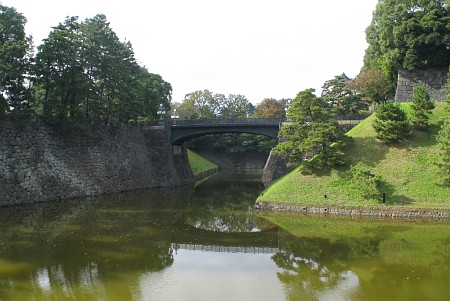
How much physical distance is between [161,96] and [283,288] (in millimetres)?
50367

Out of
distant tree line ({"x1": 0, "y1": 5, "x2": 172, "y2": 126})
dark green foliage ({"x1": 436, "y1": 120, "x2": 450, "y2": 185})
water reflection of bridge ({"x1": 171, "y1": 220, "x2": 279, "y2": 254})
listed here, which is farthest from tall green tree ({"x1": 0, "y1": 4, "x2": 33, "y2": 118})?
dark green foliage ({"x1": 436, "y1": 120, "x2": 450, "y2": 185})

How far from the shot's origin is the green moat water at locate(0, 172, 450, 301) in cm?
1205

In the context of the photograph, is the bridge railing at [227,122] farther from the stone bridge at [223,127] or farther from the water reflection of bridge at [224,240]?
the water reflection of bridge at [224,240]

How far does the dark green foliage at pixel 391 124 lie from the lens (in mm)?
29188

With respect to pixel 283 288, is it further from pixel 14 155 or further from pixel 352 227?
pixel 14 155

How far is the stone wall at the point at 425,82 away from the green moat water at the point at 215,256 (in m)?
21.5

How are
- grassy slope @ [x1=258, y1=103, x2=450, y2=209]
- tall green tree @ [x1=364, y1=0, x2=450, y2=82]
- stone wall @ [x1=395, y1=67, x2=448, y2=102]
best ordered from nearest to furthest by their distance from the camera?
grassy slope @ [x1=258, y1=103, x2=450, y2=209] < tall green tree @ [x1=364, y1=0, x2=450, y2=82] < stone wall @ [x1=395, y1=67, x2=448, y2=102]

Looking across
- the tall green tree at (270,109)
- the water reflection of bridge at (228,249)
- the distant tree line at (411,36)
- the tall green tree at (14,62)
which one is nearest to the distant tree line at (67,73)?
the tall green tree at (14,62)

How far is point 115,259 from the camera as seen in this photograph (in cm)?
1528

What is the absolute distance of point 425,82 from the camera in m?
39.6

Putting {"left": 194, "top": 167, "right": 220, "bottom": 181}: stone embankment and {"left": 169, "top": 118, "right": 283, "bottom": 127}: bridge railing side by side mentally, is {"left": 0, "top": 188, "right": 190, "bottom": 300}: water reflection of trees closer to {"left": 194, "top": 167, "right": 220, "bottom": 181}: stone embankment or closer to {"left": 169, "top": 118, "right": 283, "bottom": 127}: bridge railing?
{"left": 169, "top": 118, "right": 283, "bottom": 127}: bridge railing

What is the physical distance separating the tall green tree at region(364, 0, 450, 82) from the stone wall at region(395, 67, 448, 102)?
3.06 ft

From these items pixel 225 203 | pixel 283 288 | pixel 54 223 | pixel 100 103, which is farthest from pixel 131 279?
pixel 100 103

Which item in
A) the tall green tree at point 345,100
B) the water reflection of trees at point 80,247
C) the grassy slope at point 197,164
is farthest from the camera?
the grassy slope at point 197,164
